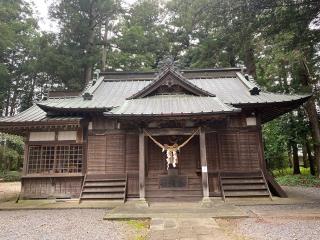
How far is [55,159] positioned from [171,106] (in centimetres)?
612

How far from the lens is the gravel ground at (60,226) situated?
273 inches

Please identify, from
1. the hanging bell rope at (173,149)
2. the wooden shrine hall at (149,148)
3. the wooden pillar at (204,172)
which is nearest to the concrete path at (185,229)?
the wooden pillar at (204,172)

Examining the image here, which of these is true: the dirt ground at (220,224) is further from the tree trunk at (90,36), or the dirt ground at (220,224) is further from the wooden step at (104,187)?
the tree trunk at (90,36)

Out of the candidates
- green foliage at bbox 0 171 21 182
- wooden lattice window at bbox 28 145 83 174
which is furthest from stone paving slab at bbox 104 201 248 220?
green foliage at bbox 0 171 21 182

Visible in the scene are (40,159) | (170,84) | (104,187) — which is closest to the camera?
(104,187)

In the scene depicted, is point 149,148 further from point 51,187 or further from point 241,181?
point 51,187

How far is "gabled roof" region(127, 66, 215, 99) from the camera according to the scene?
41.0 ft

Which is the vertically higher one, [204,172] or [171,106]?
[171,106]

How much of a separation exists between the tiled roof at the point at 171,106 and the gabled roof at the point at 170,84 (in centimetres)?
26

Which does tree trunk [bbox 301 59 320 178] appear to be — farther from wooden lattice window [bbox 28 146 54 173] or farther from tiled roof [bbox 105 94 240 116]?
wooden lattice window [bbox 28 146 54 173]

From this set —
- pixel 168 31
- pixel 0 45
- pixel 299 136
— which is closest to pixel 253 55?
pixel 299 136

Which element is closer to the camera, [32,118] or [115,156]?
[115,156]

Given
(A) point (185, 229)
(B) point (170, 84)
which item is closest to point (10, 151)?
(B) point (170, 84)

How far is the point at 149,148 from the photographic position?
12602 millimetres
